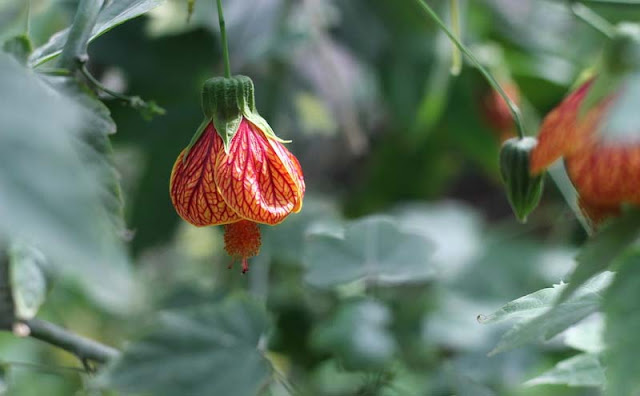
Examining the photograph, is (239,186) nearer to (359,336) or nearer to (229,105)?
(229,105)

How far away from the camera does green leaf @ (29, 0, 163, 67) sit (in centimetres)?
53

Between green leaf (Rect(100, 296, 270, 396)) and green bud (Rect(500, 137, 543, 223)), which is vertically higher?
green bud (Rect(500, 137, 543, 223))

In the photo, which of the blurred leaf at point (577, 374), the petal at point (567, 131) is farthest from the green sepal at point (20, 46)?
the blurred leaf at point (577, 374)

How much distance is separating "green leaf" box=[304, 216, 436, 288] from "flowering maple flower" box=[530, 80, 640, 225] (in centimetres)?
37

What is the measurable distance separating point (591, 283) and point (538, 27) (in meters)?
1.28

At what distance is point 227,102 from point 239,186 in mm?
98

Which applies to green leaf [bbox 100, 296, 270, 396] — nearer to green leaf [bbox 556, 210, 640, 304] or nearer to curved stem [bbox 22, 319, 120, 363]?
curved stem [bbox 22, 319, 120, 363]

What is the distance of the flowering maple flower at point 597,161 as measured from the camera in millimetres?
430

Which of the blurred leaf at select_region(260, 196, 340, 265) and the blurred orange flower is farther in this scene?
the blurred leaf at select_region(260, 196, 340, 265)

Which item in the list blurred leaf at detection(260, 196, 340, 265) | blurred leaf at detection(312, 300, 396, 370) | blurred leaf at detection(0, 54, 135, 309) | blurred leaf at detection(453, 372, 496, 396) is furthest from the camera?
blurred leaf at detection(260, 196, 340, 265)

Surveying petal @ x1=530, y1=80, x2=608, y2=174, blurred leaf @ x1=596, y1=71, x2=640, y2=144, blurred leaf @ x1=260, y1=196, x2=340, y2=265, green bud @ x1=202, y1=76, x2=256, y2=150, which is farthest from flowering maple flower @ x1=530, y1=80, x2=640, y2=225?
blurred leaf @ x1=260, y1=196, x2=340, y2=265

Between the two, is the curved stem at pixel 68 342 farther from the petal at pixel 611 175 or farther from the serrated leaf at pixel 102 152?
the petal at pixel 611 175

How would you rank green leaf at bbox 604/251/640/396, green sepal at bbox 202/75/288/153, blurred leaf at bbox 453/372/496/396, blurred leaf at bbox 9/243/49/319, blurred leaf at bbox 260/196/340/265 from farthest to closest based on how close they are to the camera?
blurred leaf at bbox 260/196/340/265 < blurred leaf at bbox 453/372/496/396 < green sepal at bbox 202/75/288/153 < blurred leaf at bbox 9/243/49/319 < green leaf at bbox 604/251/640/396

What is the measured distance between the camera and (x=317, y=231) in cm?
84
